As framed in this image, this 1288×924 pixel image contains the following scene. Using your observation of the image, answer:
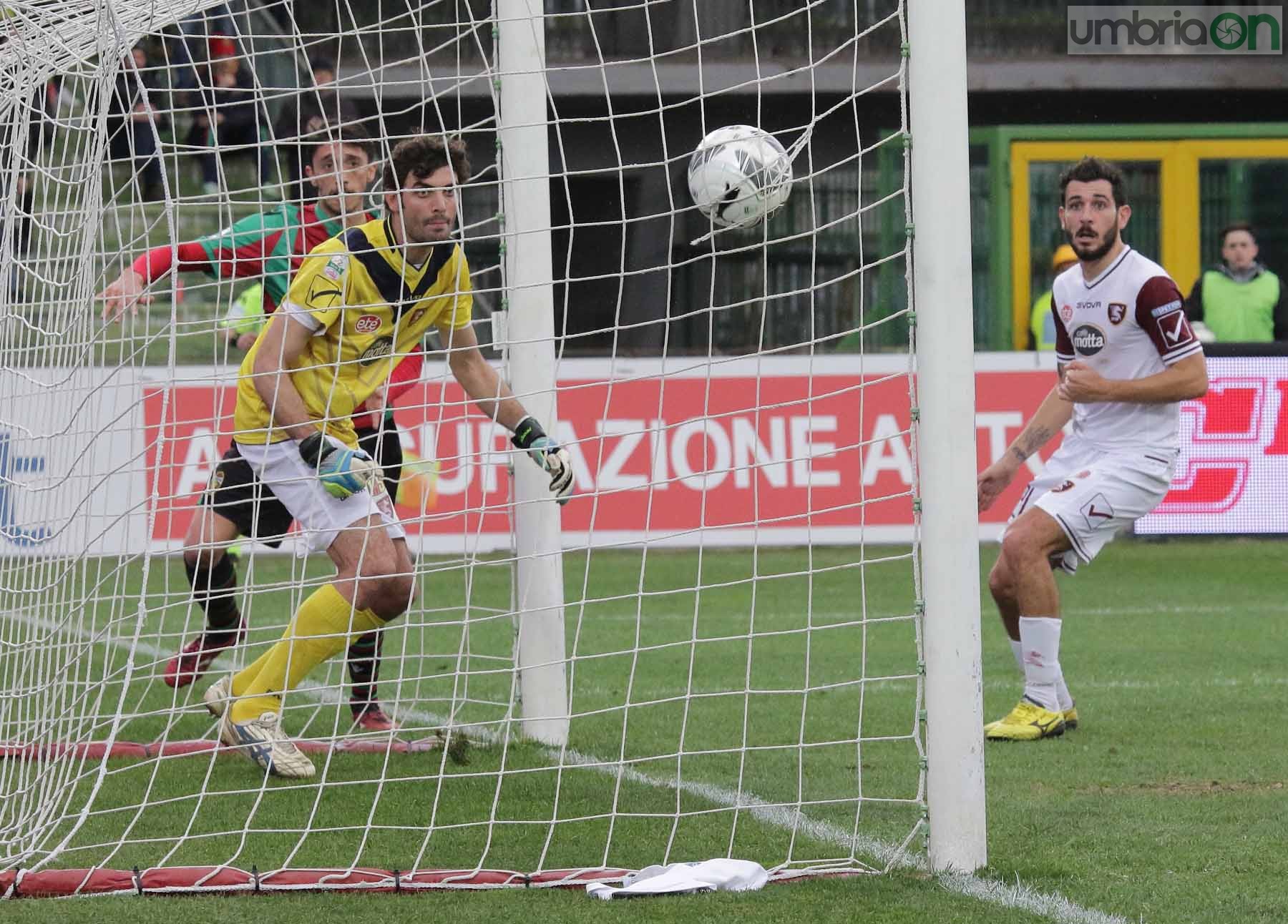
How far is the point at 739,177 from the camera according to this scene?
205 inches

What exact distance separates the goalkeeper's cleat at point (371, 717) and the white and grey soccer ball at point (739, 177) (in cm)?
229

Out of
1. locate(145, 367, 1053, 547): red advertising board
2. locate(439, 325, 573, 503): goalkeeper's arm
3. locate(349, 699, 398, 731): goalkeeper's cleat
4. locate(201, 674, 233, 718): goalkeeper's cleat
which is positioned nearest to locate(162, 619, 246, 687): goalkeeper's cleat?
locate(349, 699, 398, 731): goalkeeper's cleat

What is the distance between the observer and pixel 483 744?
6.06 meters

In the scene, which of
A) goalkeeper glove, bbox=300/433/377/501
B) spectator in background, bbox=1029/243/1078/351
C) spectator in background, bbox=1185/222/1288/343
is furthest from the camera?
spectator in background, bbox=1029/243/1078/351

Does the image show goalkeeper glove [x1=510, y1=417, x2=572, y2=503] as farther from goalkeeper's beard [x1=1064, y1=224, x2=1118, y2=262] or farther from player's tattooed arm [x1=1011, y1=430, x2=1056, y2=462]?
goalkeeper's beard [x1=1064, y1=224, x2=1118, y2=262]

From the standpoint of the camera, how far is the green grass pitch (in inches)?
154

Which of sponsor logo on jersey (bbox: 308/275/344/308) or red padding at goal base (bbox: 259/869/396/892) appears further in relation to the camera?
sponsor logo on jersey (bbox: 308/275/344/308)

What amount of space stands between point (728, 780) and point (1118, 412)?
2.16 m

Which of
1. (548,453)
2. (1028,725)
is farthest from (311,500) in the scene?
(1028,725)

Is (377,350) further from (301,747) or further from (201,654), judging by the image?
(201,654)

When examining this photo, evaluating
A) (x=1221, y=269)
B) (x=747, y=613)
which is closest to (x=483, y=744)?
(x=747, y=613)

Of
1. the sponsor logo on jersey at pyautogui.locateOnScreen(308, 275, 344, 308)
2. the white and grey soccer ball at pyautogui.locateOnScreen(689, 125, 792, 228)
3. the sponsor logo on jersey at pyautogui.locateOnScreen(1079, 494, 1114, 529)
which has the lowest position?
the sponsor logo on jersey at pyautogui.locateOnScreen(1079, 494, 1114, 529)

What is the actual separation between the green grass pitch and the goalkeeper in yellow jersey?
0.25 metres

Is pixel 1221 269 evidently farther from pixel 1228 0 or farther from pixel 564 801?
pixel 564 801
